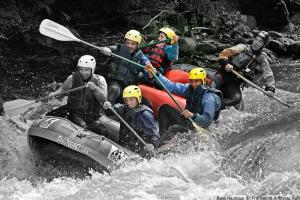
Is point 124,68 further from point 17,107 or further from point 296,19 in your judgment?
point 296,19

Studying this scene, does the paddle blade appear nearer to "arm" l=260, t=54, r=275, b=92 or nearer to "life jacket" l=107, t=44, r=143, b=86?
"life jacket" l=107, t=44, r=143, b=86

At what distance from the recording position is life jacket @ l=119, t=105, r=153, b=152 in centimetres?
682

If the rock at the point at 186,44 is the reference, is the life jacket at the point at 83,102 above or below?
above

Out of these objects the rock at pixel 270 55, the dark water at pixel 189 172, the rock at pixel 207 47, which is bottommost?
the rock at pixel 270 55

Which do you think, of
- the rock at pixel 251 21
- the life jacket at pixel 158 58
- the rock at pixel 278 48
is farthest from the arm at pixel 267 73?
the rock at pixel 251 21

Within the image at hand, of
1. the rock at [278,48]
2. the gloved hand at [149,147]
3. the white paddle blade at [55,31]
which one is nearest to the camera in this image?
the gloved hand at [149,147]

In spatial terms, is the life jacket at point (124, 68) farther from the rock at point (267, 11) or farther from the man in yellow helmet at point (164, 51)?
the rock at point (267, 11)

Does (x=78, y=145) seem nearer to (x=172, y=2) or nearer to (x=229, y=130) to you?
(x=229, y=130)

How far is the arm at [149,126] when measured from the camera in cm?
680

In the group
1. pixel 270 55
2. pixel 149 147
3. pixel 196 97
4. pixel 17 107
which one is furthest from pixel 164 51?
pixel 270 55

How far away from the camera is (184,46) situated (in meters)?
13.8

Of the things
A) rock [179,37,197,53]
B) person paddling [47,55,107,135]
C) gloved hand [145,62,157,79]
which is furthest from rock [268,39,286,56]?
person paddling [47,55,107,135]

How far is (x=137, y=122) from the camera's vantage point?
270 inches

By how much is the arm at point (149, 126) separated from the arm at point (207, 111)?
68cm
